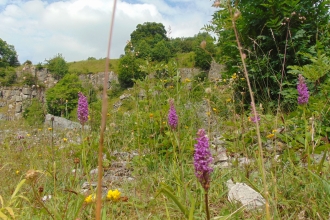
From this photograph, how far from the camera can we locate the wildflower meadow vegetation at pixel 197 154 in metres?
1.09

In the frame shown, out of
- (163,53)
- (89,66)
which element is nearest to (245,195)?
(163,53)

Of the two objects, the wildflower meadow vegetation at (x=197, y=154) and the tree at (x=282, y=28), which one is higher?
the tree at (x=282, y=28)

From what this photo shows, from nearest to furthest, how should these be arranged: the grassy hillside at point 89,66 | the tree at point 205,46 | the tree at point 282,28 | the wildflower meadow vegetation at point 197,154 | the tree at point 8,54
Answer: the tree at point 205,46 → the wildflower meadow vegetation at point 197,154 → the tree at point 282,28 → the grassy hillside at point 89,66 → the tree at point 8,54

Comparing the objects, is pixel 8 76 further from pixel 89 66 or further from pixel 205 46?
pixel 205 46

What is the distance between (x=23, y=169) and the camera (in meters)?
2.45

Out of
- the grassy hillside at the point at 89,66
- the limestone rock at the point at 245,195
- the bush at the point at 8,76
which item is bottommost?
the limestone rock at the point at 245,195

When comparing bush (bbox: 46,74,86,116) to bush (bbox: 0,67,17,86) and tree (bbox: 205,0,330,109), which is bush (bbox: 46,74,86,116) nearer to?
tree (bbox: 205,0,330,109)

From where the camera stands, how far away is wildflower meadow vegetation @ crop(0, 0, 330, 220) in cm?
109

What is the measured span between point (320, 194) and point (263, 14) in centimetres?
324

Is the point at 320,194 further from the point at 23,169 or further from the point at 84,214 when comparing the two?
the point at 23,169

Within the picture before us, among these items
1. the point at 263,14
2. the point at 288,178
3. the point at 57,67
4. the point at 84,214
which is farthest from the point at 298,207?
the point at 57,67

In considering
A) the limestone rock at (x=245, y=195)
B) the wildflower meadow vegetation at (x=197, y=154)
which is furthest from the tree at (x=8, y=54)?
the limestone rock at (x=245, y=195)

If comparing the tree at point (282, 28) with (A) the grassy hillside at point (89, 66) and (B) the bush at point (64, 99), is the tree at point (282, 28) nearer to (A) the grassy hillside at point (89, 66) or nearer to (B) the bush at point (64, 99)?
(B) the bush at point (64, 99)

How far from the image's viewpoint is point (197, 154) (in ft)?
2.59
